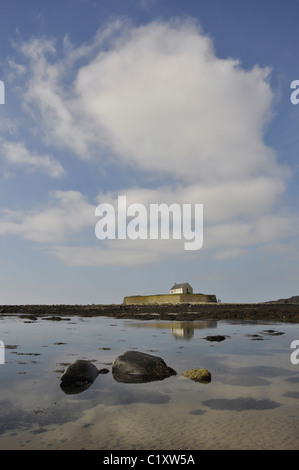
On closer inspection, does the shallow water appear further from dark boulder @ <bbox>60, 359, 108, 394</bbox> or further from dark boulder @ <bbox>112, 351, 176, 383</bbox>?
dark boulder @ <bbox>112, 351, 176, 383</bbox>

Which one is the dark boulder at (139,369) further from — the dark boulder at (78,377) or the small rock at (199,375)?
the dark boulder at (78,377)

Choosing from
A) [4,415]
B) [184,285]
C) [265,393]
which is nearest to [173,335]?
[265,393]

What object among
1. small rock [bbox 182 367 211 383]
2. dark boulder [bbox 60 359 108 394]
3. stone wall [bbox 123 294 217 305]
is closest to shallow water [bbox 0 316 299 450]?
dark boulder [bbox 60 359 108 394]

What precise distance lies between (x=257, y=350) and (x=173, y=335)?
24.0 feet

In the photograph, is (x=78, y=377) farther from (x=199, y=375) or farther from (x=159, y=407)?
(x=199, y=375)

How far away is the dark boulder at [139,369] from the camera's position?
11230 mm

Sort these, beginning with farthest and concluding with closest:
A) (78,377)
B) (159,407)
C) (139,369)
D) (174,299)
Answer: (174,299) → (139,369) → (78,377) → (159,407)

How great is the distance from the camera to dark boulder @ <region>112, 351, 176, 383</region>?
11.2 meters

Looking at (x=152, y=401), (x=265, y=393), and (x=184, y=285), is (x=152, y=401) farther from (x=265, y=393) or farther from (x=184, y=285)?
(x=184, y=285)

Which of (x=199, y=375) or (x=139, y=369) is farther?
(x=139, y=369)

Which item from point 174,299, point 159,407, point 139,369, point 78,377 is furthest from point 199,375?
point 174,299

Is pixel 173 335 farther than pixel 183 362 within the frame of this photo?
Yes

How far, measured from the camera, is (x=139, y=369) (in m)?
11.6

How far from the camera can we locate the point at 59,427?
23.4 feet
